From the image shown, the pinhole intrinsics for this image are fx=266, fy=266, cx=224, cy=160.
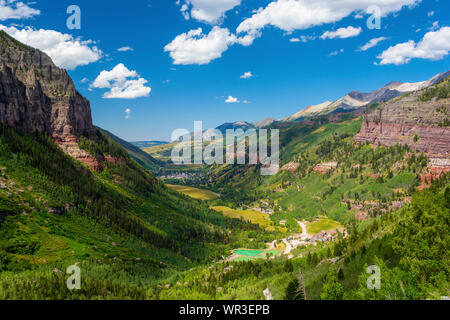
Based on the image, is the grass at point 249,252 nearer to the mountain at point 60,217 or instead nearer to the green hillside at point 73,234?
the green hillside at point 73,234

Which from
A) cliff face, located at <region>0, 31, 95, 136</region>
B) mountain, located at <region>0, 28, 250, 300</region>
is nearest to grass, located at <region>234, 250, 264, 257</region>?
mountain, located at <region>0, 28, 250, 300</region>

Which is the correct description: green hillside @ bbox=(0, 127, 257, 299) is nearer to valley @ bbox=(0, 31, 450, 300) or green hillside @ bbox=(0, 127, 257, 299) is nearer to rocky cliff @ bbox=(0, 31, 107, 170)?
valley @ bbox=(0, 31, 450, 300)

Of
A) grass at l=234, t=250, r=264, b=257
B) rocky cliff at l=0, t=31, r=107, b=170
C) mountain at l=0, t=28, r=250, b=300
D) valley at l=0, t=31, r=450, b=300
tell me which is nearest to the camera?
valley at l=0, t=31, r=450, b=300

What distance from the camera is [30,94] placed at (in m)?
173

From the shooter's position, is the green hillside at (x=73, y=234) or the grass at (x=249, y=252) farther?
the grass at (x=249, y=252)

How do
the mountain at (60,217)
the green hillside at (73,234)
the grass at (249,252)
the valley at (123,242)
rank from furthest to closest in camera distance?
the grass at (249,252) < the mountain at (60,217) < the green hillside at (73,234) < the valley at (123,242)

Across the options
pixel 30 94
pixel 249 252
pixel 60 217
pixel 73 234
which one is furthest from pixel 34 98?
pixel 249 252

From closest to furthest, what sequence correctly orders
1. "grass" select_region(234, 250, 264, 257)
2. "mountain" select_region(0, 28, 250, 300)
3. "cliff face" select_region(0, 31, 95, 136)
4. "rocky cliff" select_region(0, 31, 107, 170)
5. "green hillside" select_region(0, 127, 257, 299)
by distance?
1. "green hillside" select_region(0, 127, 257, 299)
2. "mountain" select_region(0, 28, 250, 300)
3. "cliff face" select_region(0, 31, 95, 136)
4. "rocky cliff" select_region(0, 31, 107, 170)
5. "grass" select_region(234, 250, 264, 257)

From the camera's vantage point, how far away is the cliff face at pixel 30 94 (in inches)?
6152

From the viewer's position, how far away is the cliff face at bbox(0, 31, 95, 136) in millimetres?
156250

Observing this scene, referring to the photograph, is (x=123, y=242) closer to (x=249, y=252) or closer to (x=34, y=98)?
(x=249, y=252)

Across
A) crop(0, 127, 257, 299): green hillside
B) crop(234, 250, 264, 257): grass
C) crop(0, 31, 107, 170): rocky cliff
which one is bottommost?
crop(234, 250, 264, 257): grass

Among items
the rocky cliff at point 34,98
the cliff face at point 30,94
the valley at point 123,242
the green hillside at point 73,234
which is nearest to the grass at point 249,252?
the valley at point 123,242
